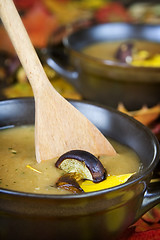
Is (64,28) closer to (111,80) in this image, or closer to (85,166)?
(111,80)

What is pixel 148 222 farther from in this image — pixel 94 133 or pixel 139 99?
pixel 139 99

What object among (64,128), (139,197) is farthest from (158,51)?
(139,197)

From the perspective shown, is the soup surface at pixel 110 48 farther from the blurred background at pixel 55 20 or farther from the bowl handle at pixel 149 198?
the bowl handle at pixel 149 198

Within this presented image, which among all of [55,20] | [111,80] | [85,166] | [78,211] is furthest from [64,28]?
[78,211]

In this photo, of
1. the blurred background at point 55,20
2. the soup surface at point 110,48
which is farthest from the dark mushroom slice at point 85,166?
the soup surface at point 110,48

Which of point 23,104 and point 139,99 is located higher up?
point 23,104

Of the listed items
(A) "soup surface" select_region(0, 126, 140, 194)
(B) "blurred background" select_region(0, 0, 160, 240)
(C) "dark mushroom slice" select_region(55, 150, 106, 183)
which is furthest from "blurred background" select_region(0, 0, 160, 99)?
(C) "dark mushroom slice" select_region(55, 150, 106, 183)

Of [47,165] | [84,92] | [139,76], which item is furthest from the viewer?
[84,92]
